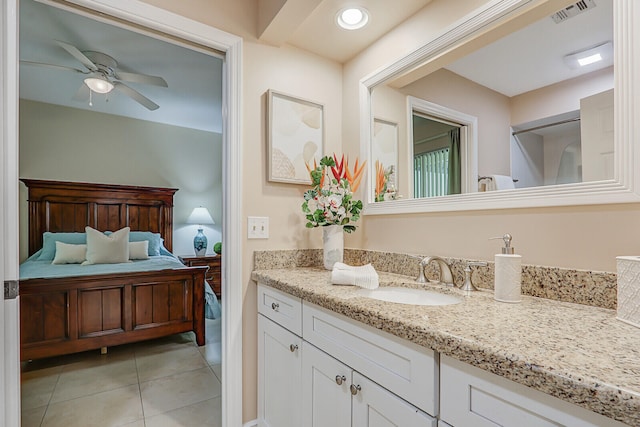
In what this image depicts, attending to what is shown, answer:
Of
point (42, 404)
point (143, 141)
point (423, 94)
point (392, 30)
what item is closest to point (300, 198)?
point (423, 94)

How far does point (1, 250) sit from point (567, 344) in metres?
1.74

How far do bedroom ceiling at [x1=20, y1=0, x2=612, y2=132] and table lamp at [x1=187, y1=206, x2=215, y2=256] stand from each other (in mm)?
1356

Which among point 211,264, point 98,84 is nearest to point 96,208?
point 211,264

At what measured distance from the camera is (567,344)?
0.60 m

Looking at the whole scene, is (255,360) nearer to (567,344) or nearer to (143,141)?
(567,344)

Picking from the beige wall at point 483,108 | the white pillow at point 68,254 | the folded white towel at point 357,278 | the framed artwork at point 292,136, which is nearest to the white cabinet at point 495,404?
the folded white towel at point 357,278

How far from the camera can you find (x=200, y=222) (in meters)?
4.64

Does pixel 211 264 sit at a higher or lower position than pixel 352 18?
lower

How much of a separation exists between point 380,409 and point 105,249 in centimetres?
352

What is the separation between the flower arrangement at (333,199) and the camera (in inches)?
62.5

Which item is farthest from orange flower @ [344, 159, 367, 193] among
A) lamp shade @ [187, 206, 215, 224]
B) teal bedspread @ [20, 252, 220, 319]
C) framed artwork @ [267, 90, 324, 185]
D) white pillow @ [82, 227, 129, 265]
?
lamp shade @ [187, 206, 215, 224]

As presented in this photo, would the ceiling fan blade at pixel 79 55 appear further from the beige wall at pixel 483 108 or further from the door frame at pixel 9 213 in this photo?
the beige wall at pixel 483 108

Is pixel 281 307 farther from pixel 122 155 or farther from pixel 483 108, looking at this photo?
pixel 122 155

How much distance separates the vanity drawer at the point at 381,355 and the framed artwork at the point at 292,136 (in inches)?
33.8
